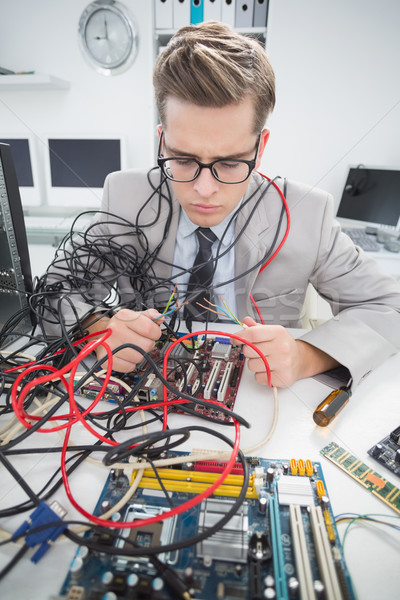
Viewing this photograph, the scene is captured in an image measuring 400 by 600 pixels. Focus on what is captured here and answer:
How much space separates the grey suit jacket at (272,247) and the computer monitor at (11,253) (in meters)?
0.16

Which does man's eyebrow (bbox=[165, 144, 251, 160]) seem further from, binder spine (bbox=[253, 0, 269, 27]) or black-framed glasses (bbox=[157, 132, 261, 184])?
binder spine (bbox=[253, 0, 269, 27])

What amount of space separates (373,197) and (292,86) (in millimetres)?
941

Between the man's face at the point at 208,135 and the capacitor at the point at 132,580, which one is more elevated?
the man's face at the point at 208,135

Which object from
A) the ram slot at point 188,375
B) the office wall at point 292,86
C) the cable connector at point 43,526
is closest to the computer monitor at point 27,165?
the office wall at point 292,86

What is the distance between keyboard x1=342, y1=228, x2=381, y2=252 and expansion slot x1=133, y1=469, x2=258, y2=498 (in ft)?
6.56

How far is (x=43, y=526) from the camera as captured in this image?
1.36 ft

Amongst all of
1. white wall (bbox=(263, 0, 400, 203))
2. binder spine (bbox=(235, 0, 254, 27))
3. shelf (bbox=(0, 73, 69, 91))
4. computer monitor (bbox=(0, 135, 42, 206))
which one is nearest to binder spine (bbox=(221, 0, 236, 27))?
binder spine (bbox=(235, 0, 254, 27))

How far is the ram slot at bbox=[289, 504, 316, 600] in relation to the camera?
363mm

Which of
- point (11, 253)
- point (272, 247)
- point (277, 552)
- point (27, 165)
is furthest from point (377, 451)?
point (27, 165)

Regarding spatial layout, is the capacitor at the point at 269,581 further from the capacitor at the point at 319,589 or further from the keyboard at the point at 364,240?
the keyboard at the point at 364,240

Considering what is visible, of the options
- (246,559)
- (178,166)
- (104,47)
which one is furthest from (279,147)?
(246,559)

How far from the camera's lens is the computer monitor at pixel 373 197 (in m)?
2.22

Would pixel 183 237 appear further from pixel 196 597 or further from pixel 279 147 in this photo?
pixel 279 147

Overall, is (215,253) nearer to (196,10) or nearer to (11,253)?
(11,253)
